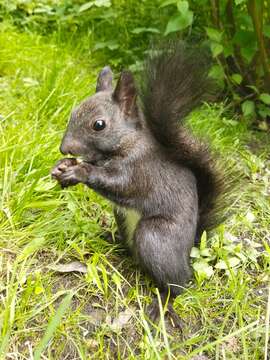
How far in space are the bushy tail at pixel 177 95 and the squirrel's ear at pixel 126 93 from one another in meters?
0.04

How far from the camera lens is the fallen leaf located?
1.96m

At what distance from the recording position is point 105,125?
1.93m

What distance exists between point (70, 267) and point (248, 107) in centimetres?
183

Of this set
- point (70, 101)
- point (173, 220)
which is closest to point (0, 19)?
point (70, 101)

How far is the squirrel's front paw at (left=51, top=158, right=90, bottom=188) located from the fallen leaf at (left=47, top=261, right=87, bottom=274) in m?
0.32

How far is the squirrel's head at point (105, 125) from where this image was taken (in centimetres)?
192

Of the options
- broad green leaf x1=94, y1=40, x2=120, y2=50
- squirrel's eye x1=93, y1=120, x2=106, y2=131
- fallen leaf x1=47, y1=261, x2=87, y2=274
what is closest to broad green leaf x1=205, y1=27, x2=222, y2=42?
broad green leaf x1=94, y1=40, x2=120, y2=50

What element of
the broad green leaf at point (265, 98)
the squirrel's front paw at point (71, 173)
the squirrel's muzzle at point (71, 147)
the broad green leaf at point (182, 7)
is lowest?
the squirrel's front paw at point (71, 173)

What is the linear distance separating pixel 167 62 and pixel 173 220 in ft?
1.83

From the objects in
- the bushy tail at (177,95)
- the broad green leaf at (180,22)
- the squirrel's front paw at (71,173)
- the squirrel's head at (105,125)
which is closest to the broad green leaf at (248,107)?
the broad green leaf at (180,22)

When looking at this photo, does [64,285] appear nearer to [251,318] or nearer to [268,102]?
[251,318]

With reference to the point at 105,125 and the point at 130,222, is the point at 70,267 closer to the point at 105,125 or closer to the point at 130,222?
the point at 130,222

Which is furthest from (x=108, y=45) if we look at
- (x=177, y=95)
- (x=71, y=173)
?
(x=71, y=173)

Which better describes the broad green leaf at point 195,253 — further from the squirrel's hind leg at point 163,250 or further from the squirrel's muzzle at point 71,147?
the squirrel's muzzle at point 71,147
